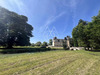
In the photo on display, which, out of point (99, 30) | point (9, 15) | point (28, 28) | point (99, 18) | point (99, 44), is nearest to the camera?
point (99, 30)

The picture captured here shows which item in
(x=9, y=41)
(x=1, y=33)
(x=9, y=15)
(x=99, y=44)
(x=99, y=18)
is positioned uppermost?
(x=9, y=15)

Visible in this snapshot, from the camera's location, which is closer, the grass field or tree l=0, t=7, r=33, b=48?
the grass field

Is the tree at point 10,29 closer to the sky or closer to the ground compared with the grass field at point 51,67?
closer to the sky

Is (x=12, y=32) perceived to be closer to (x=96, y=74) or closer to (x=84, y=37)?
(x=96, y=74)

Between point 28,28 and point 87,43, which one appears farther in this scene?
point 28,28

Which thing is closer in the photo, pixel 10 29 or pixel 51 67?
pixel 51 67

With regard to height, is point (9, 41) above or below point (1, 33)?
below

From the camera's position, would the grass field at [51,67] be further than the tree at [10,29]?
No

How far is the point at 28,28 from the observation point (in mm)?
24484

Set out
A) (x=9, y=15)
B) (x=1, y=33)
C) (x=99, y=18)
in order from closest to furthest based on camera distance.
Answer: (x=99, y=18) < (x=1, y=33) < (x=9, y=15)

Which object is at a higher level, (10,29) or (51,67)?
(10,29)

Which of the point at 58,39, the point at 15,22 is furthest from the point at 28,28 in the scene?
the point at 58,39

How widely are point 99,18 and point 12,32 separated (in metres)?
23.9

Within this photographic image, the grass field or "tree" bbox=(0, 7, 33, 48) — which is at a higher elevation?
"tree" bbox=(0, 7, 33, 48)
